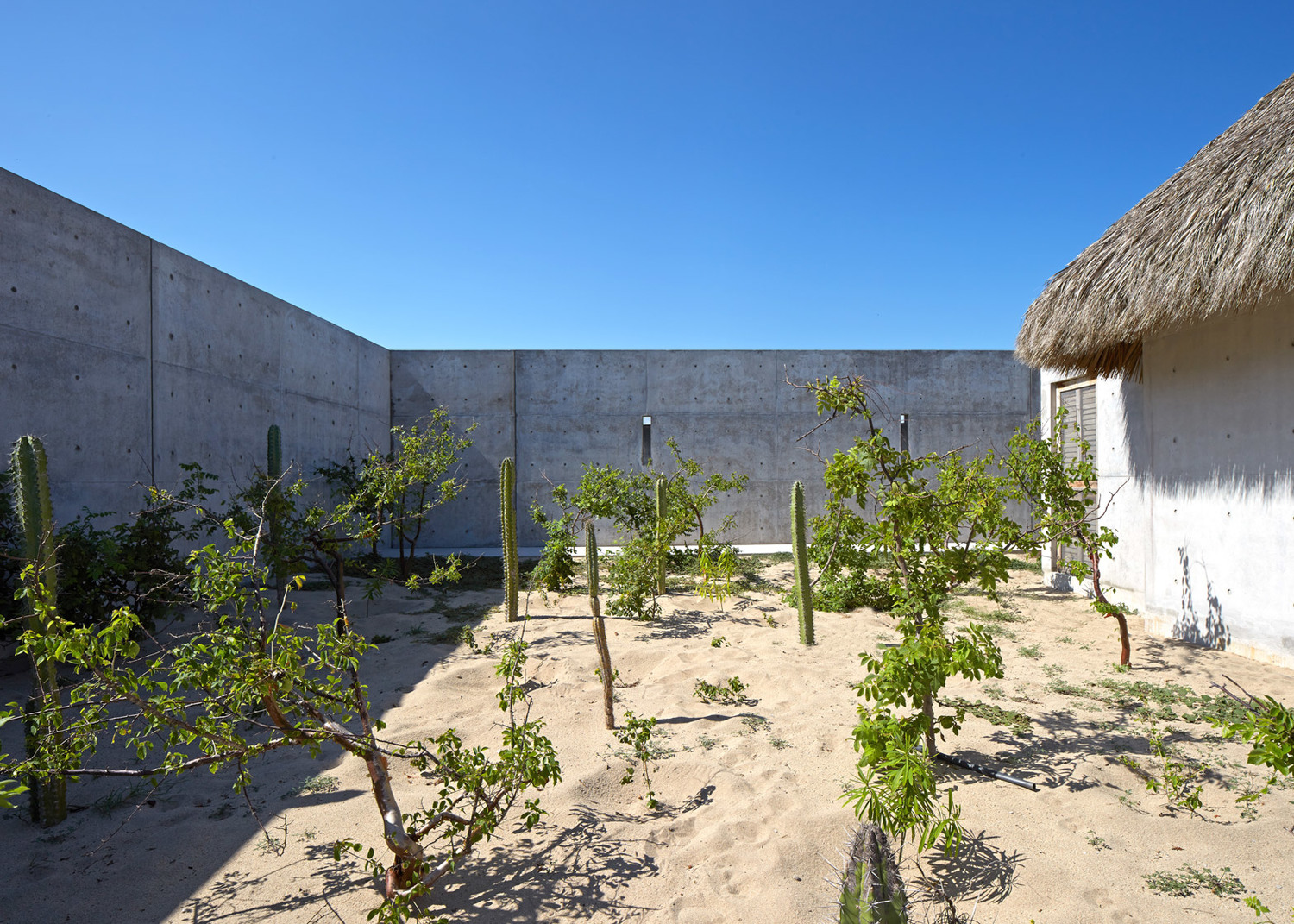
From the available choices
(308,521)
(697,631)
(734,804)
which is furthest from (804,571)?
(308,521)

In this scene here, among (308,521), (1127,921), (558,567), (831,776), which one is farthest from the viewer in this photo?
(558,567)

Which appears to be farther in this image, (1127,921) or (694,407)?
(694,407)

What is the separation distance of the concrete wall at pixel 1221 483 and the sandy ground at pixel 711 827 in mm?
446

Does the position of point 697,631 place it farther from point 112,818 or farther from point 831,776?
point 112,818

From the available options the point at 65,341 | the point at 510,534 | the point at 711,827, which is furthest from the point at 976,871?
the point at 65,341

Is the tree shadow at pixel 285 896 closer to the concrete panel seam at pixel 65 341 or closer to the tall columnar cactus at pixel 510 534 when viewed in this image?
the tall columnar cactus at pixel 510 534

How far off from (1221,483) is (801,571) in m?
2.71

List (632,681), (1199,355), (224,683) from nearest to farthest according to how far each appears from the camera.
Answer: (224,683) < (632,681) < (1199,355)

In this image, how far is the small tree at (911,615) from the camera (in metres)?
2.17

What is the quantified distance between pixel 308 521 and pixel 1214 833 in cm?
507

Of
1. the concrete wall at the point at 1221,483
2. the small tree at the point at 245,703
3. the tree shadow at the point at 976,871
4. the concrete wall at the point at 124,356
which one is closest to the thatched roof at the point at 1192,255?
the concrete wall at the point at 1221,483

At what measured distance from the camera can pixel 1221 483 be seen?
437cm

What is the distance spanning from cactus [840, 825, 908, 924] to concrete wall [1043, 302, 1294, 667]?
395 cm

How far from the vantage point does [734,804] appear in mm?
2615
